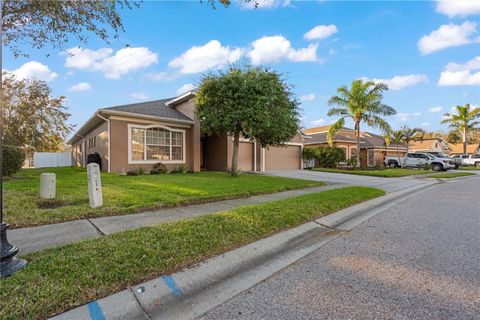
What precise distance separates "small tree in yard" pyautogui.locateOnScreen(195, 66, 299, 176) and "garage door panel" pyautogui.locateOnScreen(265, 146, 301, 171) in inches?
272

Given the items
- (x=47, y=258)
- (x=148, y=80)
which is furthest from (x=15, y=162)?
(x=47, y=258)

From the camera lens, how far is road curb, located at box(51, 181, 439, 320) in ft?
8.32

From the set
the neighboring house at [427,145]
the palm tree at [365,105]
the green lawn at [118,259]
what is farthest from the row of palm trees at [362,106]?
the neighboring house at [427,145]

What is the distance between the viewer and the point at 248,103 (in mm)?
12227

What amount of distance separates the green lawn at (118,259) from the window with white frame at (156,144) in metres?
10.2

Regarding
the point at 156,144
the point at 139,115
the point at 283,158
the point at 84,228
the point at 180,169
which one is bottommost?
the point at 84,228

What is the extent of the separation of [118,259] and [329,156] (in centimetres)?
2448

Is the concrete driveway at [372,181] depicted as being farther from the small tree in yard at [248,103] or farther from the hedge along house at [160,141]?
the small tree in yard at [248,103]

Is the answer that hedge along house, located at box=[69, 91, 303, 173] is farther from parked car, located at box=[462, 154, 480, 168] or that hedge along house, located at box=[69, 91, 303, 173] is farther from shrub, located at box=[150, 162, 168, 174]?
parked car, located at box=[462, 154, 480, 168]

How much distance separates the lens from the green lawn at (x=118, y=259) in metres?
2.50

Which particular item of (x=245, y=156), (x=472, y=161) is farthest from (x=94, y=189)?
(x=472, y=161)

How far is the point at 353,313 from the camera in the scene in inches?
97.9

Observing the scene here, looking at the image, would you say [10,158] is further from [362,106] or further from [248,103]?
[362,106]

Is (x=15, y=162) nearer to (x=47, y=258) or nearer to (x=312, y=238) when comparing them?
(x=47, y=258)
